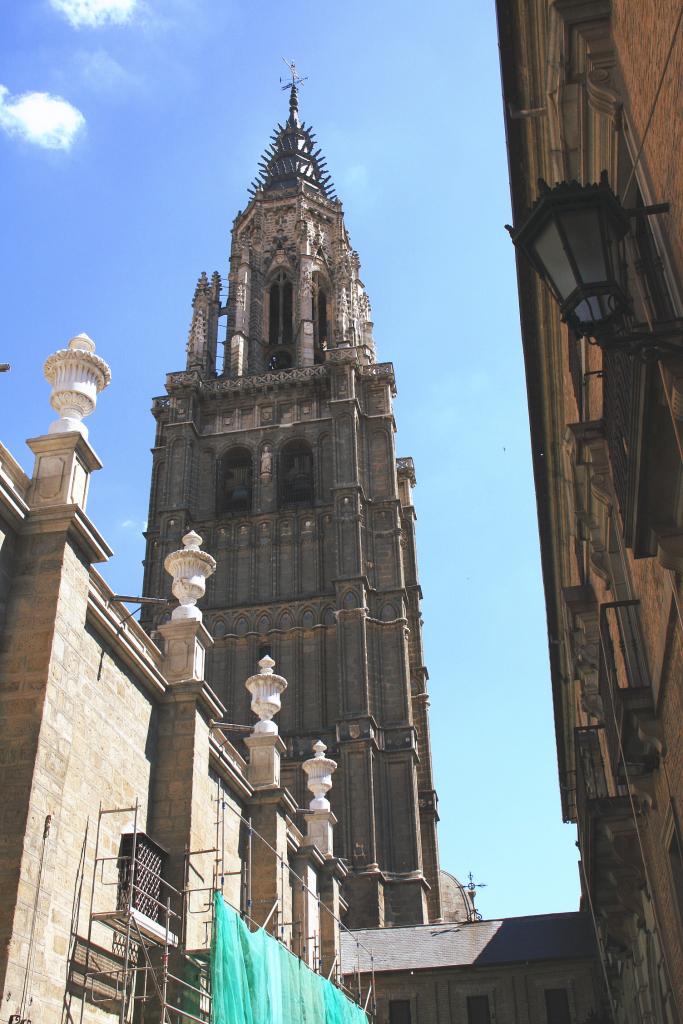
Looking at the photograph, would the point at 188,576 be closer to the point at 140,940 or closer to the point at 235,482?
the point at 140,940

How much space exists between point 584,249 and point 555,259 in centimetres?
16

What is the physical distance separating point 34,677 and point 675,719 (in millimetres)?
7349

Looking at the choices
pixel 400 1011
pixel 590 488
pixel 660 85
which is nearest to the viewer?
pixel 660 85

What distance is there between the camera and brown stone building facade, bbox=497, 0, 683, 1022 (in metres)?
6.42

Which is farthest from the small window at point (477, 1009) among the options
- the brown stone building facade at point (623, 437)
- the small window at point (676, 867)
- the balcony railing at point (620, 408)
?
the balcony railing at point (620, 408)

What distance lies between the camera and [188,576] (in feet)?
63.4

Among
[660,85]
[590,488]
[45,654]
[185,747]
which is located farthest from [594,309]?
[185,747]

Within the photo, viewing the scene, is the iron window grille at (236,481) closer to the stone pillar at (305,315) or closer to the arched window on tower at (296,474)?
the arched window on tower at (296,474)

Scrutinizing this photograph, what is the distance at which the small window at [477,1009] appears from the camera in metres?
31.2

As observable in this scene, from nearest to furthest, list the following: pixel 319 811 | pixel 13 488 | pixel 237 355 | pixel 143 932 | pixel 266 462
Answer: pixel 13 488, pixel 143 932, pixel 319 811, pixel 266 462, pixel 237 355

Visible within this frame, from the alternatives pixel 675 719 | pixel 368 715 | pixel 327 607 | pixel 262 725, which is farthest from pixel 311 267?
pixel 675 719

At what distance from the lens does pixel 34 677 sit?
1241 cm

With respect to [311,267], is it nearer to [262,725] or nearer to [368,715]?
[368,715]

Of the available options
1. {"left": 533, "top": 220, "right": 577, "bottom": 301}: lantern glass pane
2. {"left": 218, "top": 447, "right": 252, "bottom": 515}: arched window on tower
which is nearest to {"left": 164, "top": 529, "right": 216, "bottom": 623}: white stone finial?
{"left": 533, "top": 220, "right": 577, "bottom": 301}: lantern glass pane
